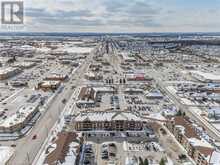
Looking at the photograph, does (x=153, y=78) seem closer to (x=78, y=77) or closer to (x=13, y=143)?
(x=78, y=77)

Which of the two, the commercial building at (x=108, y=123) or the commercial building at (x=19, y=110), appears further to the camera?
the commercial building at (x=108, y=123)

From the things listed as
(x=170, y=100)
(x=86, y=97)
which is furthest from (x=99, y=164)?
(x=170, y=100)

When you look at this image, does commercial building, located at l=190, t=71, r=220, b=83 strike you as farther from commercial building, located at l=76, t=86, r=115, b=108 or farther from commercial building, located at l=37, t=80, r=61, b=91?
commercial building, located at l=37, t=80, r=61, b=91

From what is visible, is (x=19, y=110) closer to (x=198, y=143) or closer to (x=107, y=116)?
(x=107, y=116)

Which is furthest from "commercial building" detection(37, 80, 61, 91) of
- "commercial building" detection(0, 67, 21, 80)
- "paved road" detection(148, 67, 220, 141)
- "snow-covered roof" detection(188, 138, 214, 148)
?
"snow-covered roof" detection(188, 138, 214, 148)

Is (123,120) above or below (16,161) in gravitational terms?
above

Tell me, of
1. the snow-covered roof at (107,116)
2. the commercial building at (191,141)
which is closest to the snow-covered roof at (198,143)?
the commercial building at (191,141)

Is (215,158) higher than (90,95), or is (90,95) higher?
(90,95)

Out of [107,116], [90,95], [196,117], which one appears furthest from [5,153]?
[196,117]

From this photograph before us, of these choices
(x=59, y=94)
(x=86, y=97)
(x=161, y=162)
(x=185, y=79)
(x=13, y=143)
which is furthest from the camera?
(x=185, y=79)

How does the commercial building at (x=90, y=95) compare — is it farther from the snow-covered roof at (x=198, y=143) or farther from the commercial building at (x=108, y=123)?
the snow-covered roof at (x=198, y=143)

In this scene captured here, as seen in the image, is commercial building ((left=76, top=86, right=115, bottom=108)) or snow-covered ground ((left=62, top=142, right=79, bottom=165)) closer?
snow-covered ground ((left=62, top=142, right=79, bottom=165))
